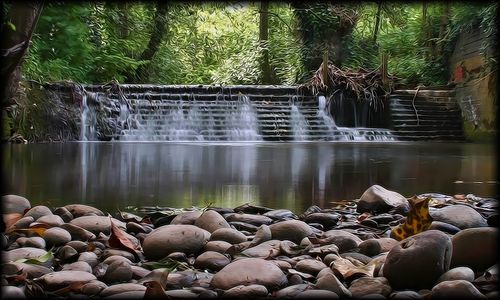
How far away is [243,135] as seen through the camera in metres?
9.56

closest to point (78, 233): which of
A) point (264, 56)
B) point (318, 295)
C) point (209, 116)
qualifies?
Result: point (318, 295)

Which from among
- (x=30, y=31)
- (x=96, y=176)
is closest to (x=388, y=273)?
(x=30, y=31)

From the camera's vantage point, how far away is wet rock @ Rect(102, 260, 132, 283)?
107 centimetres

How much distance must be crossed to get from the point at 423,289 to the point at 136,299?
0.55m

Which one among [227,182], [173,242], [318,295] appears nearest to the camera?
[318,295]

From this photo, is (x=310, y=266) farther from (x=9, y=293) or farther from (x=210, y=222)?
(x=9, y=293)

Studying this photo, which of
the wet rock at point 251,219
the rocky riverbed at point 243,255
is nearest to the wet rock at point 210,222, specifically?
the rocky riverbed at point 243,255

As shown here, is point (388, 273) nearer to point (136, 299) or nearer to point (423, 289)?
point (423, 289)

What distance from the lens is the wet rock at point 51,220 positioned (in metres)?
1.60

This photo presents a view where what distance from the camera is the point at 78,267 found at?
1155mm

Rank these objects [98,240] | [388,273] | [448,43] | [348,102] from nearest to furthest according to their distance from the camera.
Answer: [388,273] < [98,240] < [348,102] < [448,43]

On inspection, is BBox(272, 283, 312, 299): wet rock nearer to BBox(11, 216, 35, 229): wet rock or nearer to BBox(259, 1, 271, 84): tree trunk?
BBox(11, 216, 35, 229): wet rock

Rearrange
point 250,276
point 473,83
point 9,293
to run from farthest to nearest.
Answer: point 473,83 → point 250,276 → point 9,293

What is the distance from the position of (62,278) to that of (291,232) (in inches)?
27.7
